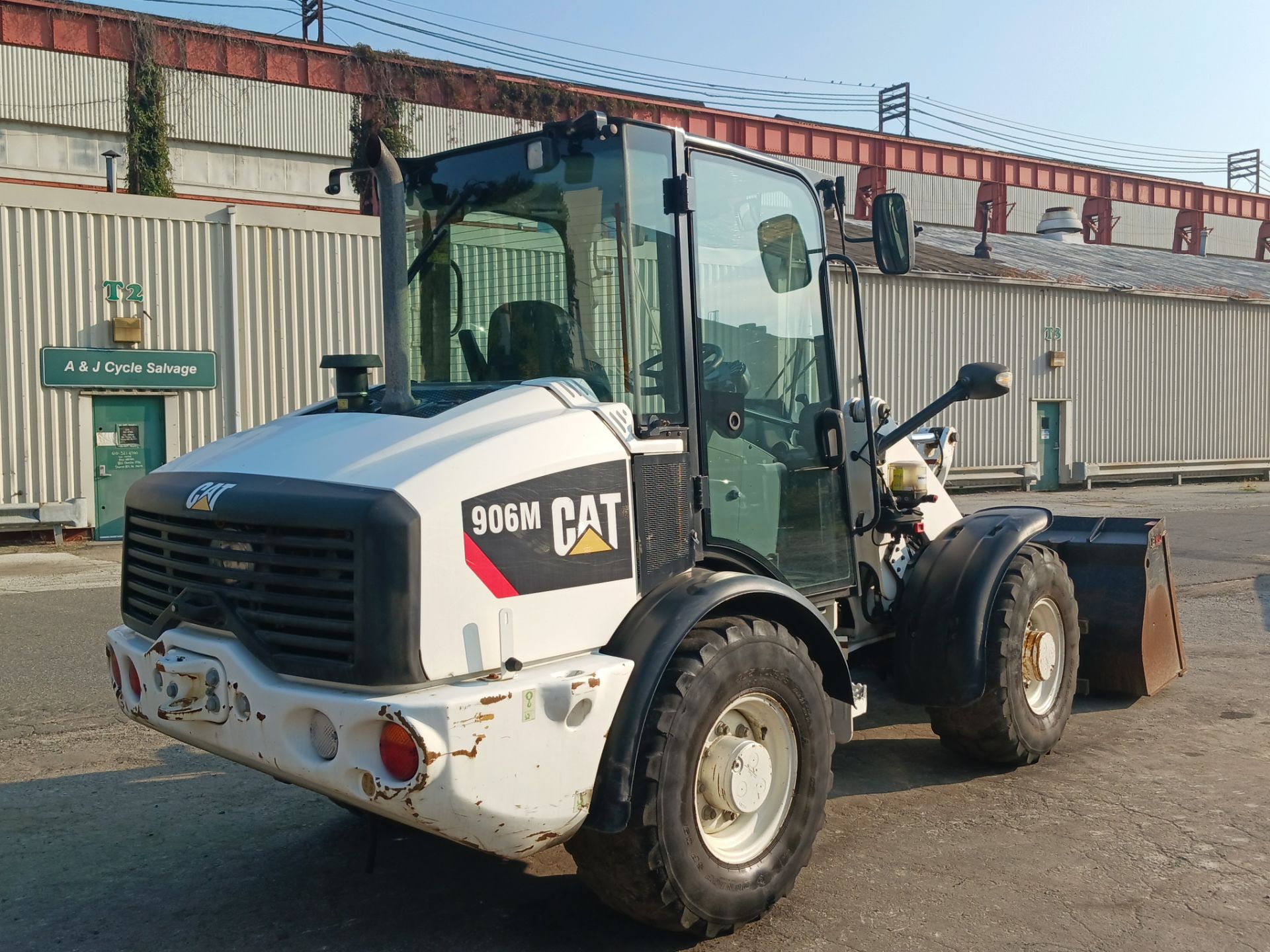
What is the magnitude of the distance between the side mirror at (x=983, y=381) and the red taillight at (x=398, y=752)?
8.50 feet

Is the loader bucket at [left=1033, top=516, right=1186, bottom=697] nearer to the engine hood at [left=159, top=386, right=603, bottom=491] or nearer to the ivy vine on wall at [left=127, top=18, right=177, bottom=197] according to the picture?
the engine hood at [left=159, top=386, right=603, bottom=491]

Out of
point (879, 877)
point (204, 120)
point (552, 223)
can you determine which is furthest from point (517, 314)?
point (204, 120)

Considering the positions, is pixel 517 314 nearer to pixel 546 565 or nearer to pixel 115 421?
pixel 546 565

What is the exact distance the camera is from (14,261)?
582 inches

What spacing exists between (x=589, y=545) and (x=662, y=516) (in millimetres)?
343

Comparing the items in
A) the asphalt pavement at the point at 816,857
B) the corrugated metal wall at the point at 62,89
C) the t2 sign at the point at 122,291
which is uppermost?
the corrugated metal wall at the point at 62,89

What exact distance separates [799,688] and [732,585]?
1.42 feet

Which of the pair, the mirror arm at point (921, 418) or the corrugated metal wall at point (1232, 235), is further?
the corrugated metal wall at point (1232, 235)

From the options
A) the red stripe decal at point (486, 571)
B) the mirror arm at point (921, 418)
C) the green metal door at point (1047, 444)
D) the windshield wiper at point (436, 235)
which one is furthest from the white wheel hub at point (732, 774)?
the green metal door at point (1047, 444)

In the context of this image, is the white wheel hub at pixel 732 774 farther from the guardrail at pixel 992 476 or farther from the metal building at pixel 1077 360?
the guardrail at pixel 992 476

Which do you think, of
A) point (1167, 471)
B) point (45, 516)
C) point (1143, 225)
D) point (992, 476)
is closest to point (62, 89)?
point (45, 516)

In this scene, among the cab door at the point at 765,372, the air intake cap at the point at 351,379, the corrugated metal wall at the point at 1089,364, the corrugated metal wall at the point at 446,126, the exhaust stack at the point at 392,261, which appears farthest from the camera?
the corrugated metal wall at the point at 446,126

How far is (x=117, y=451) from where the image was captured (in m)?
15.6

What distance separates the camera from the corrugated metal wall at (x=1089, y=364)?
2372 cm
